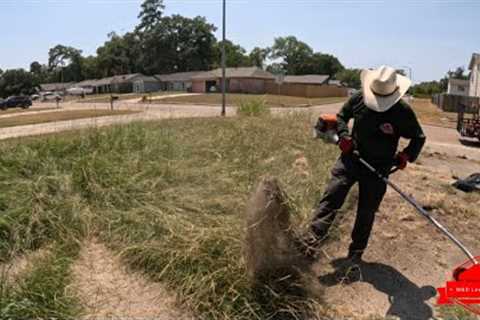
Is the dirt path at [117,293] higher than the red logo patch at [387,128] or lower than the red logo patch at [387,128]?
lower

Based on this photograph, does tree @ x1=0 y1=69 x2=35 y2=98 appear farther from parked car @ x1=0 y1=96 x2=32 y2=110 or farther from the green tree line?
parked car @ x1=0 y1=96 x2=32 y2=110

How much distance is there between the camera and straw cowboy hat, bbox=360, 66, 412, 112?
2.81m

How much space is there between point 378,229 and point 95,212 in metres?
2.79

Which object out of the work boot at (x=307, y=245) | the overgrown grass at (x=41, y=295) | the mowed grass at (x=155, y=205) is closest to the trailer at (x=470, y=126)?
the mowed grass at (x=155, y=205)

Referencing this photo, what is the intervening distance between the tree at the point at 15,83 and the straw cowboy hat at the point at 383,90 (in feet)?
240

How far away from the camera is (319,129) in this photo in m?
3.37

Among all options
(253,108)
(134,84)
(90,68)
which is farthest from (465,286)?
(90,68)

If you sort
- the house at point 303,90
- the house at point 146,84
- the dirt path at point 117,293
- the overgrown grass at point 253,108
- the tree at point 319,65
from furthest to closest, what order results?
the tree at point 319,65 → the house at point 146,84 → the house at point 303,90 → the overgrown grass at point 253,108 → the dirt path at point 117,293

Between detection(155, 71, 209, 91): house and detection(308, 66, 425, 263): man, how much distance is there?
53995 millimetres

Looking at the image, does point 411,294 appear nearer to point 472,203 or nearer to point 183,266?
point 183,266

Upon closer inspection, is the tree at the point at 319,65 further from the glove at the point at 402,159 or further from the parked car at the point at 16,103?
the glove at the point at 402,159

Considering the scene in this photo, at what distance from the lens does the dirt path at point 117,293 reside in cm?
238

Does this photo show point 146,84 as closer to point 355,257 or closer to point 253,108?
point 253,108

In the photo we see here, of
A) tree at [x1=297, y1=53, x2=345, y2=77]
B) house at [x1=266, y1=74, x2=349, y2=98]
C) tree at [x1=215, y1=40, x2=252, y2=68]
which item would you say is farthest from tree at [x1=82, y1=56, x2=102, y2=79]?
house at [x1=266, y1=74, x2=349, y2=98]
